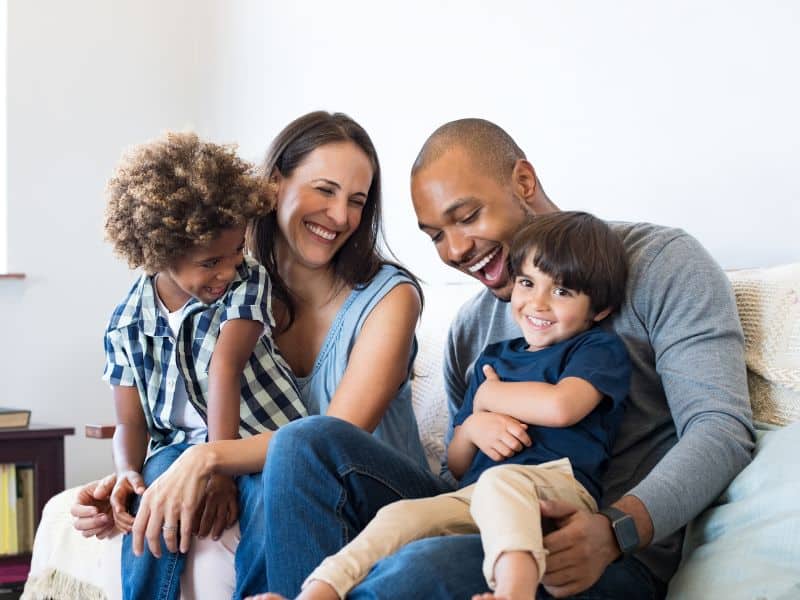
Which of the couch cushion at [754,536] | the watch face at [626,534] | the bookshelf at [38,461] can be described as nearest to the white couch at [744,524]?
the couch cushion at [754,536]

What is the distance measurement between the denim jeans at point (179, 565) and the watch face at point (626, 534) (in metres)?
0.55

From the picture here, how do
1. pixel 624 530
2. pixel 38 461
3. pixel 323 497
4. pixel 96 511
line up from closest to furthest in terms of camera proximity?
1. pixel 624 530
2. pixel 323 497
3. pixel 96 511
4. pixel 38 461

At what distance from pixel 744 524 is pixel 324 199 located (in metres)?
0.93

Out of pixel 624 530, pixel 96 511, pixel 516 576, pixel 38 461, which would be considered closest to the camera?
pixel 516 576

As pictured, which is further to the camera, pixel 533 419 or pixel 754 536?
pixel 533 419

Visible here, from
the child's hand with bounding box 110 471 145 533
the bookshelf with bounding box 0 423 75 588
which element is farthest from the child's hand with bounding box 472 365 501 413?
the bookshelf with bounding box 0 423 75 588

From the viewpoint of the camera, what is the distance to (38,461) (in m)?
2.93

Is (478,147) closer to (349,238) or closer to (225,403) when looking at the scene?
(349,238)

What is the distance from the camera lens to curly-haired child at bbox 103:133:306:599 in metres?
1.63

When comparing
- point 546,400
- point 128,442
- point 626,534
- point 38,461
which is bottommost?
point 38,461

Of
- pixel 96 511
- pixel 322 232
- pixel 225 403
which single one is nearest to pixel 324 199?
pixel 322 232

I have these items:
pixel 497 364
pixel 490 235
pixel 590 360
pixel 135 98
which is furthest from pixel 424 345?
pixel 135 98

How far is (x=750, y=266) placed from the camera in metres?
1.92

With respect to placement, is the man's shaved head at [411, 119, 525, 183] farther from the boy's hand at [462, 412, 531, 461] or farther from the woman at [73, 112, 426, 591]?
the boy's hand at [462, 412, 531, 461]
